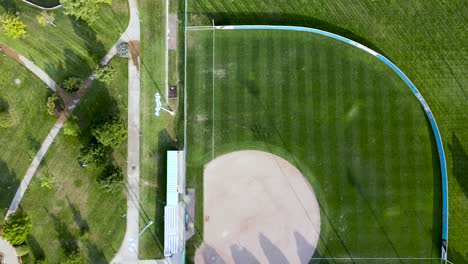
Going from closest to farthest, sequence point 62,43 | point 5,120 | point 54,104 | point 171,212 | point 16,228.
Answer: point 16,228 < point 171,212 < point 5,120 < point 54,104 < point 62,43

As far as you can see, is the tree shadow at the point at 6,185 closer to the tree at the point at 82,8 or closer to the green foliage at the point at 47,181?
the green foliage at the point at 47,181

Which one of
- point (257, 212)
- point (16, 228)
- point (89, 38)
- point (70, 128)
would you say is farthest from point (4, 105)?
point (257, 212)

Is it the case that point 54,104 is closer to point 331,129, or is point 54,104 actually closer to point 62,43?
point 62,43

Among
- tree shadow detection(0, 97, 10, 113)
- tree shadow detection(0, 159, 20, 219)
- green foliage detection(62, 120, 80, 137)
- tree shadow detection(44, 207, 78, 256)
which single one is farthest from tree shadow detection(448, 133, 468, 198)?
tree shadow detection(0, 97, 10, 113)

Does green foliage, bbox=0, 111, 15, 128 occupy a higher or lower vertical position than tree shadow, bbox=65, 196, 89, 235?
higher

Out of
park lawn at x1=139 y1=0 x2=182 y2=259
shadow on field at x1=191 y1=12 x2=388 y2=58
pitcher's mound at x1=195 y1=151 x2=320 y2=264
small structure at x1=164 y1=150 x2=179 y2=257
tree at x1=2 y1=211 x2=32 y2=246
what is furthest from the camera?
shadow on field at x1=191 y1=12 x2=388 y2=58

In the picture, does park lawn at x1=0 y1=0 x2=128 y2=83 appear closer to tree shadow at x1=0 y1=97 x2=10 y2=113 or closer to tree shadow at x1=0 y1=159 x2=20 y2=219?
tree shadow at x1=0 y1=97 x2=10 y2=113

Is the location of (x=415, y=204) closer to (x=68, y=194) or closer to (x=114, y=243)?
(x=114, y=243)

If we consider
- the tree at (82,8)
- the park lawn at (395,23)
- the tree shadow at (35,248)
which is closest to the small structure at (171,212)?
the tree shadow at (35,248)
